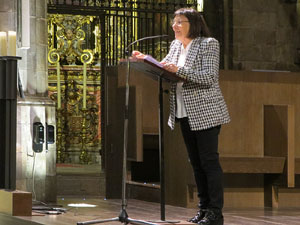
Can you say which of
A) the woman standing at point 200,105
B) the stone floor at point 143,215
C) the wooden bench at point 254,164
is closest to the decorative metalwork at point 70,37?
the stone floor at point 143,215

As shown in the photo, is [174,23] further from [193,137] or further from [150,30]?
[150,30]

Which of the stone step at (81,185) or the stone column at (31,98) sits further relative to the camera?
the stone step at (81,185)

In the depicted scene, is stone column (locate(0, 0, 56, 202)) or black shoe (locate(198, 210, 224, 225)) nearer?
black shoe (locate(198, 210, 224, 225))

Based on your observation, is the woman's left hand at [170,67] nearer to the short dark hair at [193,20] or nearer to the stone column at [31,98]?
the short dark hair at [193,20]

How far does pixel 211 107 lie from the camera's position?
467 cm

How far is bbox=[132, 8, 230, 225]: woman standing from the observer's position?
4.62 meters

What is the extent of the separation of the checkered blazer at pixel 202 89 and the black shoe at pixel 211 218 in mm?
460

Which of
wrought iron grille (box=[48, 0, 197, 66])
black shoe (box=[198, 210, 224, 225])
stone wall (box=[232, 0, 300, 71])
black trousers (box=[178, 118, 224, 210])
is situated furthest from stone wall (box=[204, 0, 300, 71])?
black shoe (box=[198, 210, 224, 225])

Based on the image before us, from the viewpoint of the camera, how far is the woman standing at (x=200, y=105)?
182 inches

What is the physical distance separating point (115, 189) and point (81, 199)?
1.18 feet

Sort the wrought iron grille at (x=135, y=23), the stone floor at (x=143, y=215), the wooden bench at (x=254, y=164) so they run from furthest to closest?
the wrought iron grille at (x=135, y=23) → the wooden bench at (x=254, y=164) → the stone floor at (x=143, y=215)

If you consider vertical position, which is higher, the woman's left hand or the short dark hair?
the short dark hair

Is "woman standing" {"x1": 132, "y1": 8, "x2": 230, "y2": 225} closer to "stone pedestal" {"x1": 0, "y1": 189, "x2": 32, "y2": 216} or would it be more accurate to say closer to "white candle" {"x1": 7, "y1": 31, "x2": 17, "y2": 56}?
"stone pedestal" {"x1": 0, "y1": 189, "x2": 32, "y2": 216}

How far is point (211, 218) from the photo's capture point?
462cm
